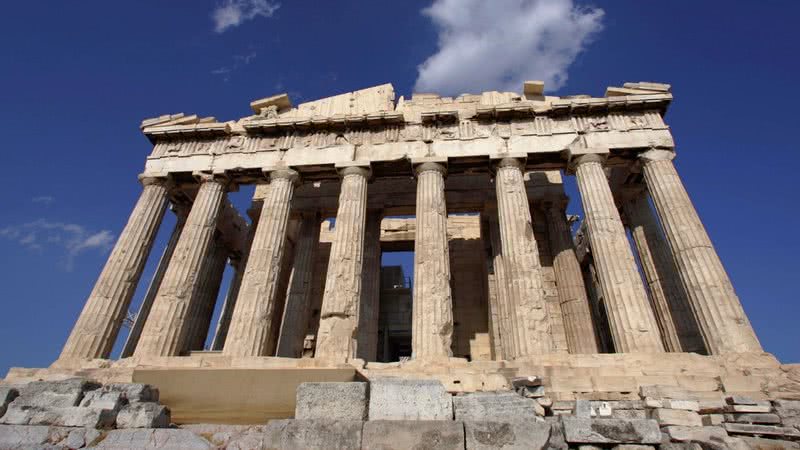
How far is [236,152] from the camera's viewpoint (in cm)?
1712

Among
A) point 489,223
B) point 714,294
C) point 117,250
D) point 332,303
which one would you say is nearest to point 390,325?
point 489,223

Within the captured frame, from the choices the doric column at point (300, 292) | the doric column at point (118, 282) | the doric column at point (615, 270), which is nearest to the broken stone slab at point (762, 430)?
the doric column at point (615, 270)

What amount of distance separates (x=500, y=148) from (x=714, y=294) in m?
7.73

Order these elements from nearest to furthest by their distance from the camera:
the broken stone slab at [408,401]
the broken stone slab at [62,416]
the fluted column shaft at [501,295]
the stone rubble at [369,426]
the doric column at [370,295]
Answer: the stone rubble at [369,426] < the broken stone slab at [408,401] < the broken stone slab at [62,416] < the fluted column shaft at [501,295] < the doric column at [370,295]

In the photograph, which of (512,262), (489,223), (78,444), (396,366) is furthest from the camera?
(489,223)

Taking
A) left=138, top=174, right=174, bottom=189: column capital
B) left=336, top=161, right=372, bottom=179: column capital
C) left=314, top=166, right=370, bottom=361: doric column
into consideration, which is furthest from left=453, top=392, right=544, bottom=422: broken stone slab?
left=138, top=174, right=174, bottom=189: column capital

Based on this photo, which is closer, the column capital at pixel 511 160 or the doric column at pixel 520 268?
the doric column at pixel 520 268

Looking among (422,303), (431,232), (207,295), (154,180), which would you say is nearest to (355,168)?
(431,232)

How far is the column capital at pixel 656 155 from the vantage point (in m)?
15.0

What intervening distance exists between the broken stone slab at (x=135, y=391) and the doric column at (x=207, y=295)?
33.3ft

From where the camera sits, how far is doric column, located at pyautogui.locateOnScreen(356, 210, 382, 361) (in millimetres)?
15656

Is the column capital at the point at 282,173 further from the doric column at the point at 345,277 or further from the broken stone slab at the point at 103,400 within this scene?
the broken stone slab at the point at 103,400

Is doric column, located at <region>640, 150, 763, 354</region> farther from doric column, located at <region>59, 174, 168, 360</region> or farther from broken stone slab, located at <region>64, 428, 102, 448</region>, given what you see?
doric column, located at <region>59, 174, 168, 360</region>

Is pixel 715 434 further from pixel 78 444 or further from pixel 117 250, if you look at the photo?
pixel 117 250
